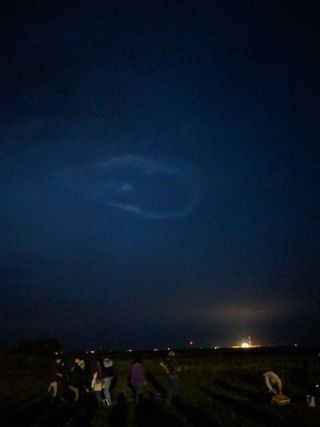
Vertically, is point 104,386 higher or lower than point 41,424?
higher

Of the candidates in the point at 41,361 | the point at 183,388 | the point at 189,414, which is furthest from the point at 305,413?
the point at 41,361

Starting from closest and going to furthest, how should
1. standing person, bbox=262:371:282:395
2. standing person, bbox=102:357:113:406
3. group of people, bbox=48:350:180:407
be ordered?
standing person, bbox=262:371:282:395 → group of people, bbox=48:350:180:407 → standing person, bbox=102:357:113:406

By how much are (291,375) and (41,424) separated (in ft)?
58.7

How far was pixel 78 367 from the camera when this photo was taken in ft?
67.7

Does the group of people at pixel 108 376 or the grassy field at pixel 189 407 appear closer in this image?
the grassy field at pixel 189 407

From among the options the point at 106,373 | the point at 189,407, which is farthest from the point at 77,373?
the point at 189,407

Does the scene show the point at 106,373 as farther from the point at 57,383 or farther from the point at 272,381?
the point at 272,381

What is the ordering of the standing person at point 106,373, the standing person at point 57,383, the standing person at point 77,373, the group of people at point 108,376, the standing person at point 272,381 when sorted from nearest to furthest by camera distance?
1. the standing person at point 272,381
2. the group of people at point 108,376
3. the standing person at point 106,373
4. the standing person at point 77,373
5. the standing person at point 57,383

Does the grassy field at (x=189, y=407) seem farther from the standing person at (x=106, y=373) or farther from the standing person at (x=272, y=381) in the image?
the standing person at (x=106, y=373)

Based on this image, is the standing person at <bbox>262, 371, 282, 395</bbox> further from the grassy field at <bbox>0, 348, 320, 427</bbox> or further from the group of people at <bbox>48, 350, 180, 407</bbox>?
the group of people at <bbox>48, 350, 180, 407</bbox>

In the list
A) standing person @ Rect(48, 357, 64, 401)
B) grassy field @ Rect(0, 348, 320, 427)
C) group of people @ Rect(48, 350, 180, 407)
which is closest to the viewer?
grassy field @ Rect(0, 348, 320, 427)

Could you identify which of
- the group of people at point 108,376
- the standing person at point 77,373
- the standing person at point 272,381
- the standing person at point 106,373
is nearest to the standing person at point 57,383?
the group of people at point 108,376

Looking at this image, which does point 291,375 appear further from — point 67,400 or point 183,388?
point 67,400

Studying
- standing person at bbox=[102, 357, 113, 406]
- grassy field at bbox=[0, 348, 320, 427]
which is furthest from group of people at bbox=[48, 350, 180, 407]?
grassy field at bbox=[0, 348, 320, 427]
